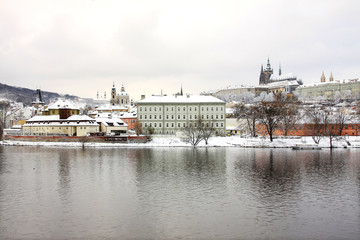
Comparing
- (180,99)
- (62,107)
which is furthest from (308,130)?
(62,107)

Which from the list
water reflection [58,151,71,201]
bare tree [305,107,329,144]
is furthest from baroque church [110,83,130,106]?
water reflection [58,151,71,201]

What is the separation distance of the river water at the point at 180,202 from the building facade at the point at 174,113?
48301 mm

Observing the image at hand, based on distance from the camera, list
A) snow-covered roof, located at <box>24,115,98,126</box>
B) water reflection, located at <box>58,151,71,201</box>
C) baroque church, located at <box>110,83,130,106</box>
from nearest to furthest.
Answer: water reflection, located at <box>58,151,71,201</box>
snow-covered roof, located at <box>24,115,98,126</box>
baroque church, located at <box>110,83,130,106</box>

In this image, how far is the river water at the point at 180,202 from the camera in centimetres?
1755

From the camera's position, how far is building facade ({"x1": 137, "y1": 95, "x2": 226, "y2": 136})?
86125 mm

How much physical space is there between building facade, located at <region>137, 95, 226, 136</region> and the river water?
1902 inches

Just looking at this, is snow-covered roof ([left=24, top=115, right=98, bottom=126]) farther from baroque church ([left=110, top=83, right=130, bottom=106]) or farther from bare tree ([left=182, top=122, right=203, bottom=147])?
baroque church ([left=110, top=83, right=130, bottom=106])

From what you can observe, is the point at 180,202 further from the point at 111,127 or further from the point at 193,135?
the point at 111,127

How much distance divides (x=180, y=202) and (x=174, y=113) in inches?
2526

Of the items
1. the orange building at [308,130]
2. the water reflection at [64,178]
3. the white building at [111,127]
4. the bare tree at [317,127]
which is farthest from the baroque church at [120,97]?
the water reflection at [64,178]

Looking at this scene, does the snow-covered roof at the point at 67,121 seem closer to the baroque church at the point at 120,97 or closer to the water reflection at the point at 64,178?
the water reflection at the point at 64,178

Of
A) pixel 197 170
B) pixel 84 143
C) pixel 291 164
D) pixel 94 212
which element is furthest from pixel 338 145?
pixel 94 212

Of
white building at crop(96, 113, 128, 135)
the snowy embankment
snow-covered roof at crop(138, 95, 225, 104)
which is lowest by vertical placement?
the snowy embankment

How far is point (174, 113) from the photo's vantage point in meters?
86.4
